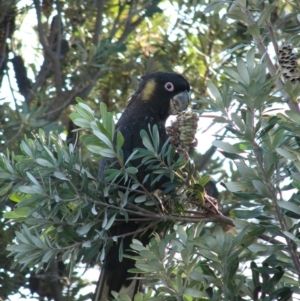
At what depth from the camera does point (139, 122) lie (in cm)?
386

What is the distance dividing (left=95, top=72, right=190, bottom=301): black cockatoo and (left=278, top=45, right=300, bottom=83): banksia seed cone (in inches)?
32.7

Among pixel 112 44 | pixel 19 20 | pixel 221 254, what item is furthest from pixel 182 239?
pixel 19 20

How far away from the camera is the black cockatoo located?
3338 mm

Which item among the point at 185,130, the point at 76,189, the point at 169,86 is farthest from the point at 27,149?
the point at 169,86

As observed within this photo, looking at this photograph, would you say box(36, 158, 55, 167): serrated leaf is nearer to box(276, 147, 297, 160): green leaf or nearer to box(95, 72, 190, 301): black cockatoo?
box(95, 72, 190, 301): black cockatoo

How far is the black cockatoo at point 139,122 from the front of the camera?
3.34 m

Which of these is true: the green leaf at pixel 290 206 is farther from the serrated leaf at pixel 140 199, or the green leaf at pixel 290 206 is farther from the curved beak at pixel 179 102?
the curved beak at pixel 179 102

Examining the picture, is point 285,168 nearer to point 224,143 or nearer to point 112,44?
point 224,143

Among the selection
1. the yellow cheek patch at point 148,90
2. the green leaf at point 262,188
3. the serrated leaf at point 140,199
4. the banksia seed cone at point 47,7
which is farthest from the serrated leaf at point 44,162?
the banksia seed cone at point 47,7

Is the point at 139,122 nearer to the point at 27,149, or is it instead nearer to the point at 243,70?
the point at 27,149

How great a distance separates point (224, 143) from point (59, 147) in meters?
0.65

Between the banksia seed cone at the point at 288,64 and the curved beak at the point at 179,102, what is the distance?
65.9 inches

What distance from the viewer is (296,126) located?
7.55ft

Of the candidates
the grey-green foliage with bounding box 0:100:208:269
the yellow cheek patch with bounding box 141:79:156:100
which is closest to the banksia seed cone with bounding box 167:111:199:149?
the grey-green foliage with bounding box 0:100:208:269
